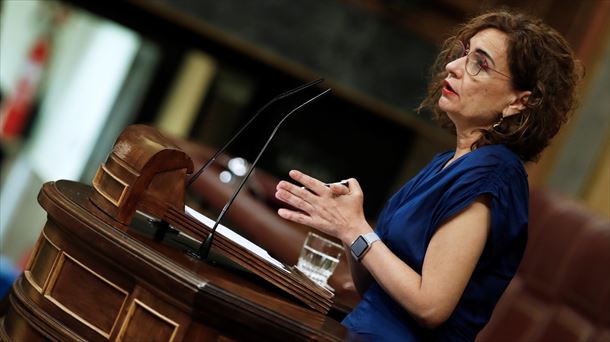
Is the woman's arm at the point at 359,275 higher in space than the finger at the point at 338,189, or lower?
lower

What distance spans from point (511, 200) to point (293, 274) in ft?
1.35

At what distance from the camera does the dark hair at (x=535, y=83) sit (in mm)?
1968

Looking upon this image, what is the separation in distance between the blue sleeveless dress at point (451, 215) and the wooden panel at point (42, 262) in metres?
0.55

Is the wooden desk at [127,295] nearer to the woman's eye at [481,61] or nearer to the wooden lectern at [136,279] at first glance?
the wooden lectern at [136,279]

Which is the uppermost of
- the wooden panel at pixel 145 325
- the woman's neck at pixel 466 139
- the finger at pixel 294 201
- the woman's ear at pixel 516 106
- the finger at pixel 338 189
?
the woman's ear at pixel 516 106

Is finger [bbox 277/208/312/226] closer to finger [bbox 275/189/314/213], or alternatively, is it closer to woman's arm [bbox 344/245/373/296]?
finger [bbox 275/189/314/213]

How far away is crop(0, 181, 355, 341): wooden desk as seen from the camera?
1640 millimetres

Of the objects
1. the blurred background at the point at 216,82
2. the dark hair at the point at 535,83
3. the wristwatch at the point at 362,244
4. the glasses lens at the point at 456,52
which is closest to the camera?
the wristwatch at the point at 362,244

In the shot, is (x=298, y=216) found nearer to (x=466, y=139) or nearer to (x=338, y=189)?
(x=338, y=189)

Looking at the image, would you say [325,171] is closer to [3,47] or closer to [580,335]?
[3,47]

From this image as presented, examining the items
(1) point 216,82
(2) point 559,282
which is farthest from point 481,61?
(1) point 216,82

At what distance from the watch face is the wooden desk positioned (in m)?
0.13

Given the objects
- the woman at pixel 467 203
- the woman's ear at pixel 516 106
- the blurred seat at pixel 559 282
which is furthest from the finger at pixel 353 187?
the blurred seat at pixel 559 282

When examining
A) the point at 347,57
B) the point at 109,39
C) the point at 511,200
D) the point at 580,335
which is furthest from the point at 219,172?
the point at 511,200
